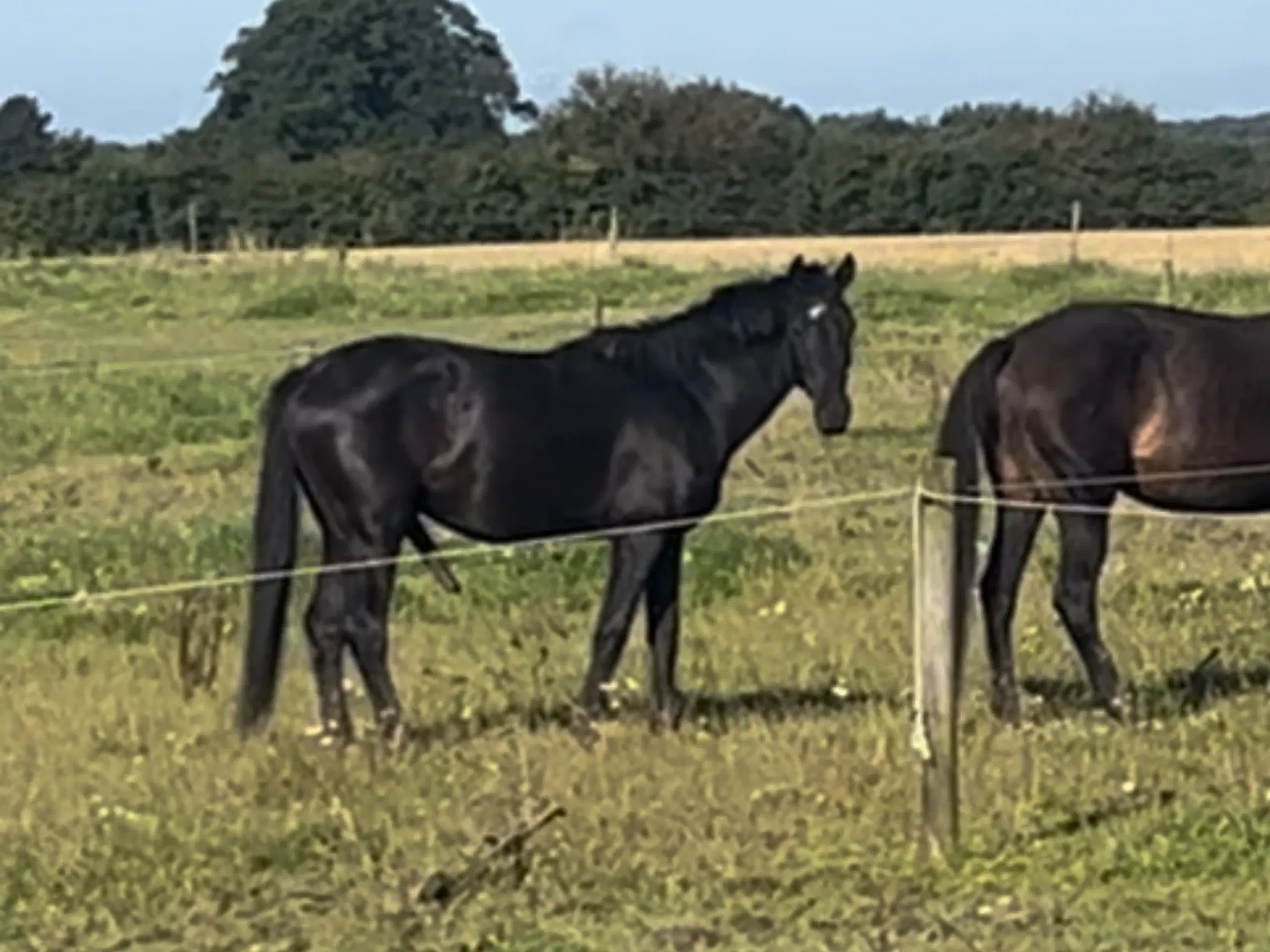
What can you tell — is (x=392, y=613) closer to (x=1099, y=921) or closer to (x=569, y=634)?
(x=569, y=634)

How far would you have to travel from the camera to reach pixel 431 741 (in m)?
9.48

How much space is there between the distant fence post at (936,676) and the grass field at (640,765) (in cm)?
14

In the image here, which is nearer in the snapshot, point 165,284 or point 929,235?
point 165,284

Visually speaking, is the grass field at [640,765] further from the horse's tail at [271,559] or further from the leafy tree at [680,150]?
the leafy tree at [680,150]

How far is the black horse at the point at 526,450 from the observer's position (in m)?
9.70

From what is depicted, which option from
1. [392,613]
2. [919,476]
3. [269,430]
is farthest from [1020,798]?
[392,613]

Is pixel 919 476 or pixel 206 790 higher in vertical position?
pixel 919 476

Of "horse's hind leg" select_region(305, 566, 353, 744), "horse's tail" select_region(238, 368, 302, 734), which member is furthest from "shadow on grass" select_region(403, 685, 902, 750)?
"horse's tail" select_region(238, 368, 302, 734)

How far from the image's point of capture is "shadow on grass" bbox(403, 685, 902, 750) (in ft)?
31.5

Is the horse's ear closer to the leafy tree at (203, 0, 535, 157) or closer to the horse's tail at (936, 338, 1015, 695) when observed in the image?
the horse's tail at (936, 338, 1015, 695)

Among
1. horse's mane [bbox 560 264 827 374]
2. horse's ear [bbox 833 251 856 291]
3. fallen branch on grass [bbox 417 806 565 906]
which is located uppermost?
horse's ear [bbox 833 251 856 291]

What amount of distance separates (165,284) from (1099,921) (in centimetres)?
3126

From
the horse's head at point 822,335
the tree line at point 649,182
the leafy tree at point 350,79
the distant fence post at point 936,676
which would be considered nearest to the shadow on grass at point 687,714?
the horse's head at point 822,335

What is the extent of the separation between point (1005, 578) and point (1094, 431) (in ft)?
2.29
